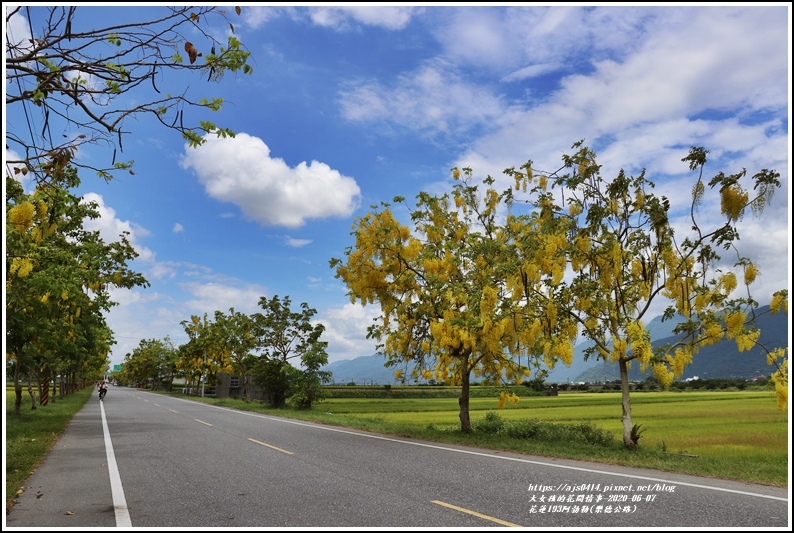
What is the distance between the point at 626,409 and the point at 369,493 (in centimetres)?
951

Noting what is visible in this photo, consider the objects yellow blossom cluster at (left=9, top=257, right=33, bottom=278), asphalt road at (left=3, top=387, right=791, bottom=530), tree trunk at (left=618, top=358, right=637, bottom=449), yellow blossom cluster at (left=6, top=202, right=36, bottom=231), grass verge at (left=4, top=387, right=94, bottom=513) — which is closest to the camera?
asphalt road at (left=3, top=387, right=791, bottom=530)

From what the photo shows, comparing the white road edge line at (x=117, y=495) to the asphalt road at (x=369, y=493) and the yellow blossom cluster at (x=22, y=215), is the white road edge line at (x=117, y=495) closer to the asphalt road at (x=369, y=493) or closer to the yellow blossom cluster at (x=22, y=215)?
the asphalt road at (x=369, y=493)

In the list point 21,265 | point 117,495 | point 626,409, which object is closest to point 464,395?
point 626,409

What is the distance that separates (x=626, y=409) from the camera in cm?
1469

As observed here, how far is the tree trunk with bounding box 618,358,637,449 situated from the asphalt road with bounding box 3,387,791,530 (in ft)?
11.8

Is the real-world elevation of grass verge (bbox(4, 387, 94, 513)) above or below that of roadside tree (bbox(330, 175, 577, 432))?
below

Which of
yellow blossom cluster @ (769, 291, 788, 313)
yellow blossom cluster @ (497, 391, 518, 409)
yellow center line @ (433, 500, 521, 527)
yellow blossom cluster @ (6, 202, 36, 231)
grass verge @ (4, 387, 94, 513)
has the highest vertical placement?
yellow blossom cluster @ (6, 202, 36, 231)

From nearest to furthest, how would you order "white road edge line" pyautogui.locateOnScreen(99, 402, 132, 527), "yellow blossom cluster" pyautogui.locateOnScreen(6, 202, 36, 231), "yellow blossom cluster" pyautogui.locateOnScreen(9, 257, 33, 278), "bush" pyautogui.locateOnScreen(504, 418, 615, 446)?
"white road edge line" pyautogui.locateOnScreen(99, 402, 132, 527) → "yellow blossom cluster" pyautogui.locateOnScreen(6, 202, 36, 231) → "yellow blossom cluster" pyautogui.locateOnScreen(9, 257, 33, 278) → "bush" pyautogui.locateOnScreen(504, 418, 615, 446)

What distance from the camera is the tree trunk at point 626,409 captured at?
14.2 metres

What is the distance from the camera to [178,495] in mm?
8000

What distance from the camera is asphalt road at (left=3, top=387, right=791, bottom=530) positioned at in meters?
6.46

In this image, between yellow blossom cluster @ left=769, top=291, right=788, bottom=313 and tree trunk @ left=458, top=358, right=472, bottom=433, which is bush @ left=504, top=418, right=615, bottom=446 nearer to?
tree trunk @ left=458, top=358, right=472, bottom=433

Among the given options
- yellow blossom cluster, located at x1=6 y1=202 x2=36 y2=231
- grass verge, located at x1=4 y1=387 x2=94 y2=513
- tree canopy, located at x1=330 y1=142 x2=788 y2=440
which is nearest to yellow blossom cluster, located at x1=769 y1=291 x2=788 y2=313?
tree canopy, located at x1=330 y1=142 x2=788 y2=440

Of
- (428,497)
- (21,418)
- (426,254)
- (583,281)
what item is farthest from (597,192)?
(21,418)
